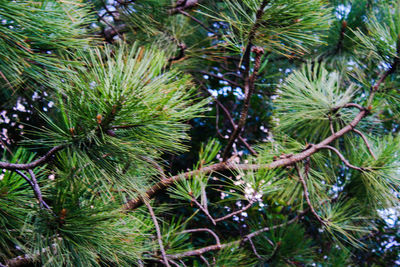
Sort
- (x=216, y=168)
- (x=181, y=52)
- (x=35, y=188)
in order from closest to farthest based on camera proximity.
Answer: (x=35, y=188) < (x=216, y=168) < (x=181, y=52)

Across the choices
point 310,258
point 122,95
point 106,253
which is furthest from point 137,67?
point 310,258

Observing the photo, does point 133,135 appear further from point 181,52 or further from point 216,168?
point 181,52

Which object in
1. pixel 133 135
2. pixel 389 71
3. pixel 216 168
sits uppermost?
pixel 389 71

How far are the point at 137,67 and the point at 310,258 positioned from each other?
1.13m

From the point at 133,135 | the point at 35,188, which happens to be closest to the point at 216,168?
the point at 133,135

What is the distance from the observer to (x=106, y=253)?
28.7 inches

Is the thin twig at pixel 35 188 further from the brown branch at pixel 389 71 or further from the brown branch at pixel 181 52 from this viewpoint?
the brown branch at pixel 389 71

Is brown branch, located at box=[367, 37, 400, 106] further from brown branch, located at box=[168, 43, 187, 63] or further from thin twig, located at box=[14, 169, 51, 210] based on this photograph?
thin twig, located at box=[14, 169, 51, 210]

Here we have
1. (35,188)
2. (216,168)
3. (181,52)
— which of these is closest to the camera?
(35,188)

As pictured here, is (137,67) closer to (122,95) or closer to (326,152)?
(122,95)

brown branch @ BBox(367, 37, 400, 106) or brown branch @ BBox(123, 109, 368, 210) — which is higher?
brown branch @ BBox(367, 37, 400, 106)

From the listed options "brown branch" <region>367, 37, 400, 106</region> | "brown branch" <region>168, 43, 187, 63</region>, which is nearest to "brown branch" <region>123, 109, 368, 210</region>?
"brown branch" <region>367, 37, 400, 106</region>

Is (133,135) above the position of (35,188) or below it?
above

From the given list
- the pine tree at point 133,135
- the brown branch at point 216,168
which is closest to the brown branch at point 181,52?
the pine tree at point 133,135
